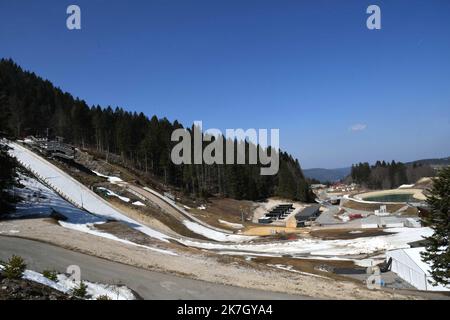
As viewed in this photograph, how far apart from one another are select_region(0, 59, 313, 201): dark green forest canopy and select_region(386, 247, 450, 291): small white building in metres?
72.4

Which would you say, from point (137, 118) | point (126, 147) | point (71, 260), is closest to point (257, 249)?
point (71, 260)

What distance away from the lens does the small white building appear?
32500 mm

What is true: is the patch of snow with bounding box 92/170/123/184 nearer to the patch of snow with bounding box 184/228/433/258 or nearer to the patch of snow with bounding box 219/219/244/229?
the patch of snow with bounding box 219/219/244/229

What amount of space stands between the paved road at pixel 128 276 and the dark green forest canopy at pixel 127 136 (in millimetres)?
80612

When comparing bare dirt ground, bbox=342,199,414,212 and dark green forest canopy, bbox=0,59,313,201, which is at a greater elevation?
dark green forest canopy, bbox=0,59,313,201

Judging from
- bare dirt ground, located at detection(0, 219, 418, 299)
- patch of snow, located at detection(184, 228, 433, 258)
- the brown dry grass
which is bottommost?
the brown dry grass

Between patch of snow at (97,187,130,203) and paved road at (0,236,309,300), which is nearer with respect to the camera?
paved road at (0,236,309,300)

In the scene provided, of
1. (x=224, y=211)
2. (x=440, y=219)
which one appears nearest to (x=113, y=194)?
(x=224, y=211)

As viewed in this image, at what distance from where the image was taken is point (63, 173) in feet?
206

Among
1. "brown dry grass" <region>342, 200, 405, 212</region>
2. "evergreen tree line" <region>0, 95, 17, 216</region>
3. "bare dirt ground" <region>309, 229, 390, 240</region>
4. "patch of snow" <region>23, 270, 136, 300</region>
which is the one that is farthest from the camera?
"brown dry grass" <region>342, 200, 405, 212</region>

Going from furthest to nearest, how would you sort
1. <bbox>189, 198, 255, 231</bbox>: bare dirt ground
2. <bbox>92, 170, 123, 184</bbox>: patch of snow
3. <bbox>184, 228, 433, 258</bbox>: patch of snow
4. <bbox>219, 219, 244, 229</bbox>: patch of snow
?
<bbox>92, 170, 123, 184</bbox>: patch of snow, <bbox>189, 198, 255, 231</bbox>: bare dirt ground, <bbox>219, 219, 244, 229</bbox>: patch of snow, <bbox>184, 228, 433, 258</bbox>: patch of snow

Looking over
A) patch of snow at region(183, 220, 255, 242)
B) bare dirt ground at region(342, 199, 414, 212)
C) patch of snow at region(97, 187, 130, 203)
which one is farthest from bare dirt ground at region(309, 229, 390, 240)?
bare dirt ground at region(342, 199, 414, 212)

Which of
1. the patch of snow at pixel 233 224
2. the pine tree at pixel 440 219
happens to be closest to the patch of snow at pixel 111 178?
the patch of snow at pixel 233 224
